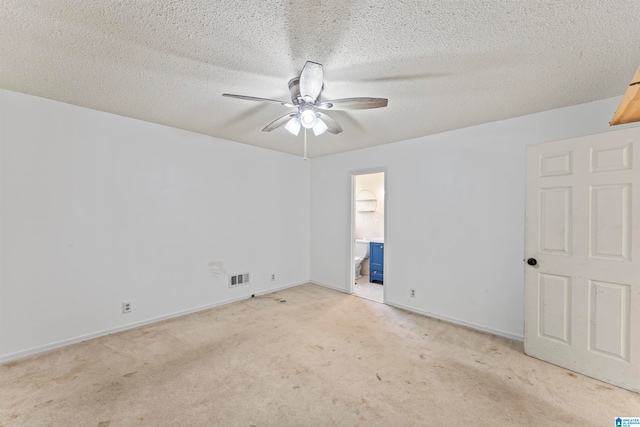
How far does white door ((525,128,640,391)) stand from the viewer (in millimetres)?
1995

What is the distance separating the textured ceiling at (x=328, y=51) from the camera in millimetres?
1339

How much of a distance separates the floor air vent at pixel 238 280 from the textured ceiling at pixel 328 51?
7.96 feet

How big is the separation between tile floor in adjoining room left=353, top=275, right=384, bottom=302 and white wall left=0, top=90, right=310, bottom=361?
1654 millimetres

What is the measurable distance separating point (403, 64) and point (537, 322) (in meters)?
2.58

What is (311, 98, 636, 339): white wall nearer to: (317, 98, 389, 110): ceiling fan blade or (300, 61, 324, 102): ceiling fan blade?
(317, 98, 389, 110): ceiling fan blade

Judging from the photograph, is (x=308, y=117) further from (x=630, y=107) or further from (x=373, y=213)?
(x=373, y=213)

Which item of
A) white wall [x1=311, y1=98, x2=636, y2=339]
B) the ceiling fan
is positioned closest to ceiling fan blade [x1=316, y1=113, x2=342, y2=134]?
the ceiling fan

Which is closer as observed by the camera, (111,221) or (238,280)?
(111,221)

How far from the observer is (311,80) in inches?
65.6

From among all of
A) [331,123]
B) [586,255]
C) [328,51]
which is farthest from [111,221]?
[586,255]

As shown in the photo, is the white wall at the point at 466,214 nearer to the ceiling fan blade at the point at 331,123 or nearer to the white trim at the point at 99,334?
the ceiling fan blade at the point at 331,123

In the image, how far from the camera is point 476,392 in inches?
76.7

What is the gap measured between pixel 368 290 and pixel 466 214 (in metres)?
2.19

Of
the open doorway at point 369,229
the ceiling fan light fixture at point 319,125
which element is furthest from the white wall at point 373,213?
the ceiling fan light fixture at point 319,125
